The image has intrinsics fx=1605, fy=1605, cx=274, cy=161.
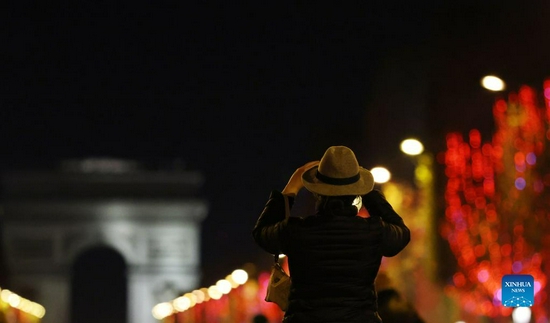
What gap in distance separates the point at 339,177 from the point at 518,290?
176 cm

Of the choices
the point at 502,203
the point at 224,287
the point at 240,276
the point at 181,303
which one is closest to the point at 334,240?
the point at 502,203

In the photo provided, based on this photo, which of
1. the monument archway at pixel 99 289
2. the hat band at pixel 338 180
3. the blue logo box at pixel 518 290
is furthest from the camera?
the monument archway at pixel 99 289

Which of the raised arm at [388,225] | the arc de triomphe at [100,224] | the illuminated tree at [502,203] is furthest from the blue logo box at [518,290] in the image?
the arc de triomphe at [100,224]

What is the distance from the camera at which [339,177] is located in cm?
580

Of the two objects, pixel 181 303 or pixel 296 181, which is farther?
pixel 181 303

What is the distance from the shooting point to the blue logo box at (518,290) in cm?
719

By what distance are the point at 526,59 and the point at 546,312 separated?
4.55 meters

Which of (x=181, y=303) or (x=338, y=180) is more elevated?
(x=181, y=303)

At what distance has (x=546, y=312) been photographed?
23.2 meters

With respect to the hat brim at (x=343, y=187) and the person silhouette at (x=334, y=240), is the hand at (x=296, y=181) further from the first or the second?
the hat brim at (x=343, y=187)

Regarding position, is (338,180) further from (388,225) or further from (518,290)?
(518,290)

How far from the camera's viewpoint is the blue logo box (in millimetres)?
7189

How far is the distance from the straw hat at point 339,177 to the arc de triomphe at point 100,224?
201ft

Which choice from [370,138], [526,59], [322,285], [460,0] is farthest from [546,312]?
[370,138]
